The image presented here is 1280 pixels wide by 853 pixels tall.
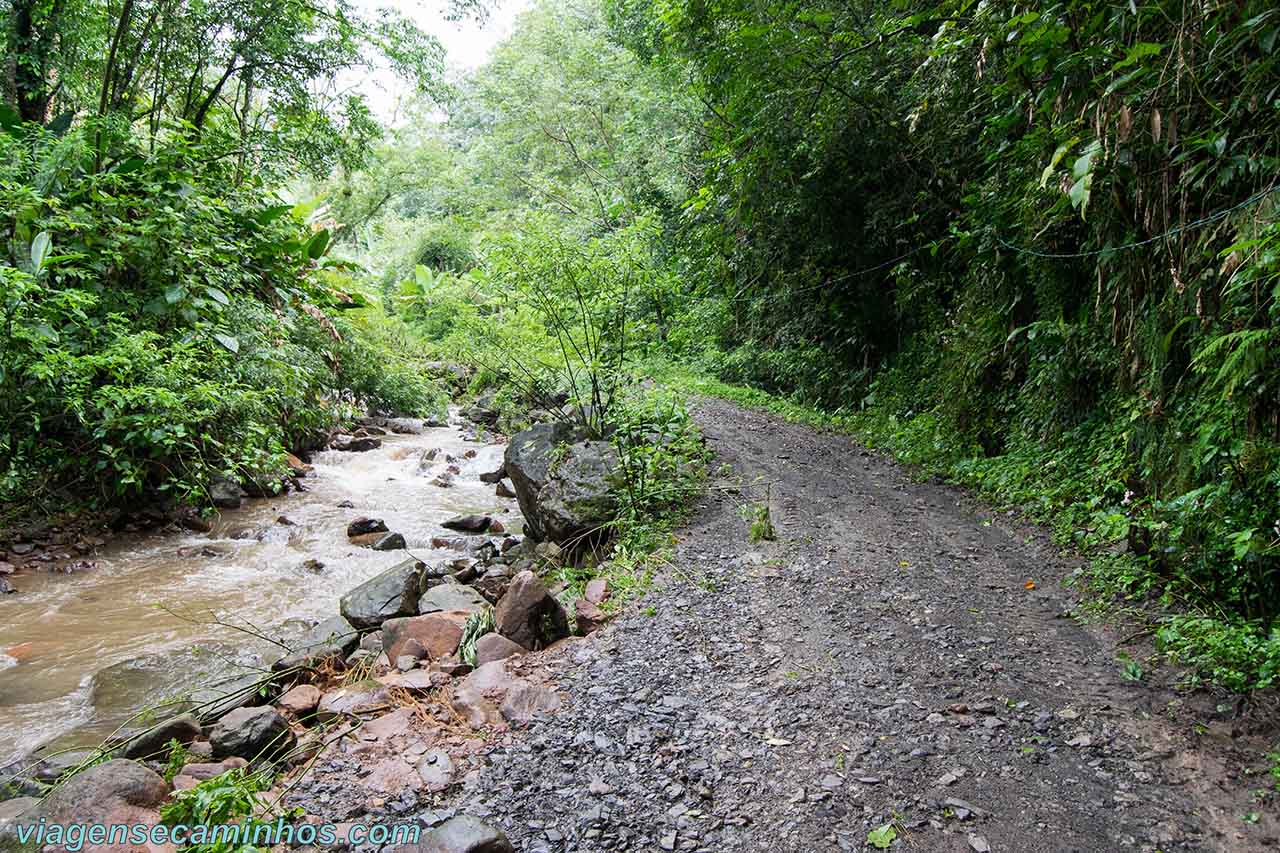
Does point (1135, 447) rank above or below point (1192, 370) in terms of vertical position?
below

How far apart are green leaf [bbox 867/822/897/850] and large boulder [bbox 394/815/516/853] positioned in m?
1.27

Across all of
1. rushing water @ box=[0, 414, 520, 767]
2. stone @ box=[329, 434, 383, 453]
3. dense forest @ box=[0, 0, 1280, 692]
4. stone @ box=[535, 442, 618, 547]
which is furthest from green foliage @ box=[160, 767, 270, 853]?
stone @ box=[329, 434, 383, 453]

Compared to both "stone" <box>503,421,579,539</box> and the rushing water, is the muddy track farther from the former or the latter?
the rushing water

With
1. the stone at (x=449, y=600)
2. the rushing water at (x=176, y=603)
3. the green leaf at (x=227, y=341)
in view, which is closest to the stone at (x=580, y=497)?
the stone at (x=449, y=600)

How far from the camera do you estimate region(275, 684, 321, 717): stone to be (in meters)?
4.17

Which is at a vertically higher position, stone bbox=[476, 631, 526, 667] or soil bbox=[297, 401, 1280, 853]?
soil bbox=[297, 401, 1280, 853]

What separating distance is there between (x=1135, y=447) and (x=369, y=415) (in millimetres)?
13685

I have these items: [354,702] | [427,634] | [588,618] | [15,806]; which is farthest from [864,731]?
Answer: [15,806]

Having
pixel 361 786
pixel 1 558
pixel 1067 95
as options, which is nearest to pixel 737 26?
pixel 1067 95

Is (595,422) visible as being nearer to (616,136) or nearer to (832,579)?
(832,579)

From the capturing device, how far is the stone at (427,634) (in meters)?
4.63

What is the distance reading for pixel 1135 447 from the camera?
459 cm

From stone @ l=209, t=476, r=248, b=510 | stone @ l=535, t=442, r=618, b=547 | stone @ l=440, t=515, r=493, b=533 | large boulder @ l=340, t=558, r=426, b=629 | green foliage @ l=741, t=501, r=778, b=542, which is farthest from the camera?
stone @ l=209, t=476, r=248, b=510

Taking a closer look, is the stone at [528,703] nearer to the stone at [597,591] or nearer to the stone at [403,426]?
the stone at [597,591]
